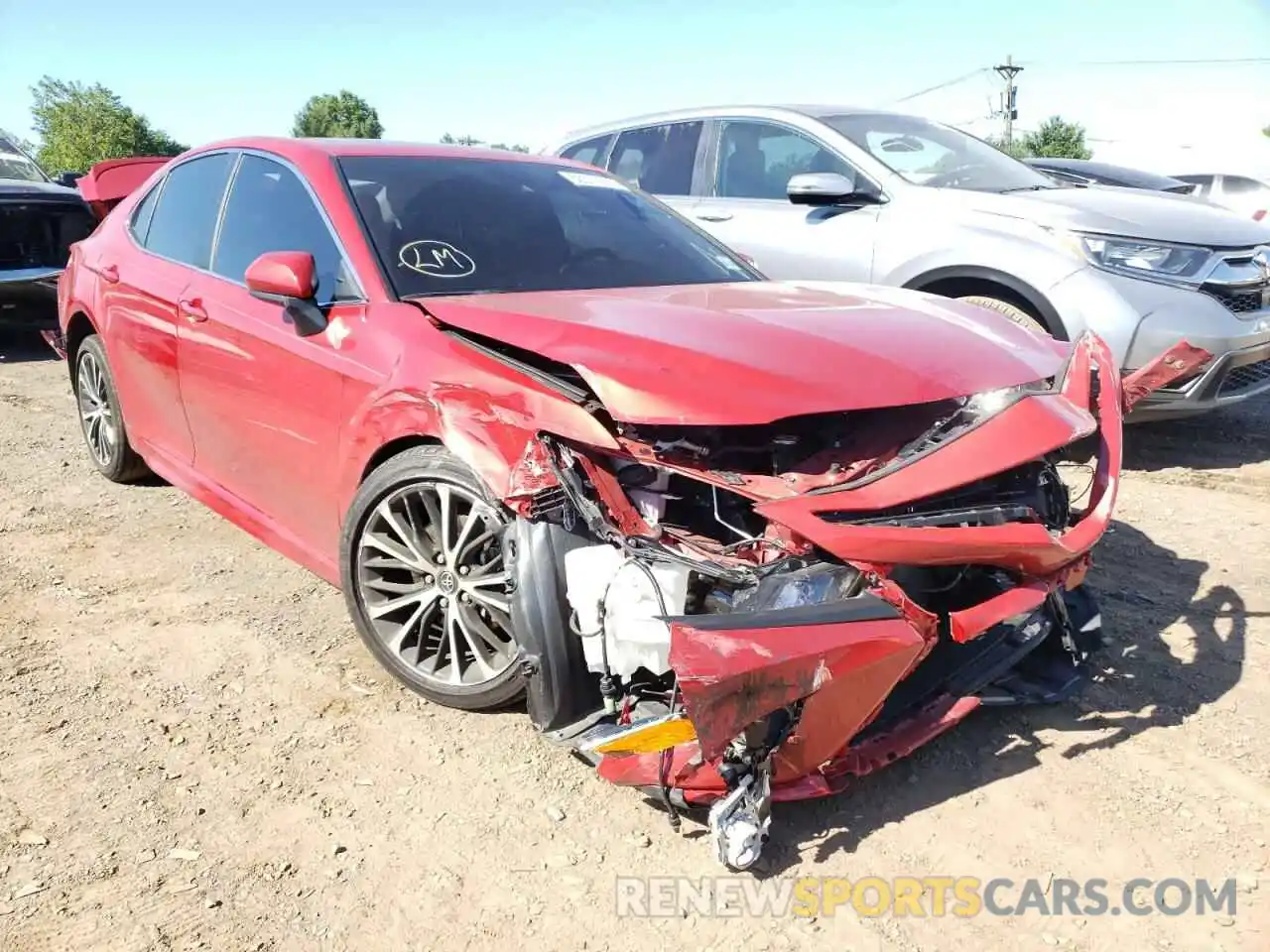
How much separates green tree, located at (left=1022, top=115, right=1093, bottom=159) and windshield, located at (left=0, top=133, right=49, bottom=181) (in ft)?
132

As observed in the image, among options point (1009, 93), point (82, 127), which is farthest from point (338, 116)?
point (1009, 93)

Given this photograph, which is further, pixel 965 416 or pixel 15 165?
pixel 15 165

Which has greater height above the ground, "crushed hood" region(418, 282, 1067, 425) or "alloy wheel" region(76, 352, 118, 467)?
"crushed hood" region(418, 282, 1067, 425)

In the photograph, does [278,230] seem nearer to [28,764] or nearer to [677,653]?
[28,764]

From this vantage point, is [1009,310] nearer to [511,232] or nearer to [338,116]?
[511,232]

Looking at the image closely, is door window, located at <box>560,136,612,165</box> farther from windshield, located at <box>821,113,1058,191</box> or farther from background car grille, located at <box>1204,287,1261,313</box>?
background car grille, located at <box>1204,287,1261,313</box>

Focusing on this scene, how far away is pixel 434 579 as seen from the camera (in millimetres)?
2691

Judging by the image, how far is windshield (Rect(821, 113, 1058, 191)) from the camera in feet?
18.5

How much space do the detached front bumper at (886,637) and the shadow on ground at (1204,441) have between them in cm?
313

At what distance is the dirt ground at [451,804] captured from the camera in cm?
200

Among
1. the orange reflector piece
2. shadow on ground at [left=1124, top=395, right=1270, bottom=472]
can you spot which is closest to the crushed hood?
the orange reflector piece

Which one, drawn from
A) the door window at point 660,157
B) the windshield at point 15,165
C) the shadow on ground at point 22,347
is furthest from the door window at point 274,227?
the windshield at point 15,165

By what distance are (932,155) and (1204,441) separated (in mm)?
2372

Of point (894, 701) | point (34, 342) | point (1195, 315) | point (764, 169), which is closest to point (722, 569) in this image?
point (894, 701)
